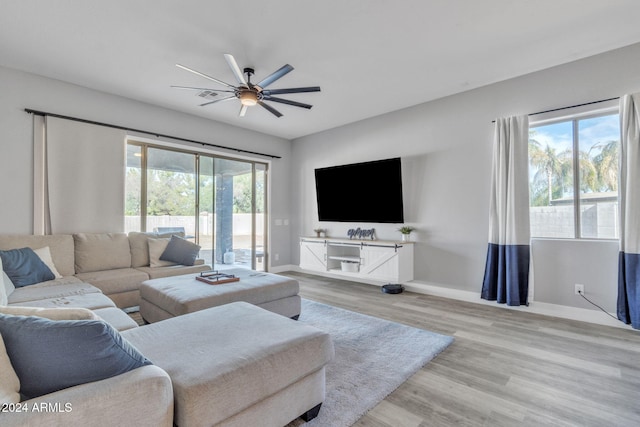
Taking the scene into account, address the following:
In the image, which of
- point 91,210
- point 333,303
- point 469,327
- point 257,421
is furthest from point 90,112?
point 469,327

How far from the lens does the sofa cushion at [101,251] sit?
3.57m

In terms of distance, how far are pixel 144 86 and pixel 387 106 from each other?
3367 mm

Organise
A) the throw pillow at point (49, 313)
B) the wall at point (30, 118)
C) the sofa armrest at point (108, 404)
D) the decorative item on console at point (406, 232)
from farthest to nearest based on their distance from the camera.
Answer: the decorative item on console at point (406, 232)
the wall at point (30, 118)
the throw pillow at point (49, 313)
the sofa armrest at point (108, 404)

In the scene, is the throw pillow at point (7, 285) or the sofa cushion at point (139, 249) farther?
the sofa cushion at point (139, 249)

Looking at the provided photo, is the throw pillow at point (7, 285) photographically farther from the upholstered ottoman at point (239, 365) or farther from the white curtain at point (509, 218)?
the white curtain at point (509, 218)

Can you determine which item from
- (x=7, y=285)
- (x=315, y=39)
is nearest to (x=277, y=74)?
(x=315, y=39)

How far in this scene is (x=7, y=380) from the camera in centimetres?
93

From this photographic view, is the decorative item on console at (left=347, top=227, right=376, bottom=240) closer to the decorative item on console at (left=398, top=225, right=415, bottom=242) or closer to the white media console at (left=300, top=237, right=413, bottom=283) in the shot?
the white media console at (left=300, top=237, right=413, bottom=283)

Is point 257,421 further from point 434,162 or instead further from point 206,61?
point 434,162

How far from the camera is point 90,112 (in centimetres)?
397

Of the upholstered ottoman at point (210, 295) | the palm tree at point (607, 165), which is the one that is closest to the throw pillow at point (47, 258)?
the upholstered ottoman at point (210, 295)

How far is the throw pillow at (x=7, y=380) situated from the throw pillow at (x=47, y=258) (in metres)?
2.88

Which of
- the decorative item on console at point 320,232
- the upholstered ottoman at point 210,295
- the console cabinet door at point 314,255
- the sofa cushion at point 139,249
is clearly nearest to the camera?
the upholstered ottoman at point 210,295

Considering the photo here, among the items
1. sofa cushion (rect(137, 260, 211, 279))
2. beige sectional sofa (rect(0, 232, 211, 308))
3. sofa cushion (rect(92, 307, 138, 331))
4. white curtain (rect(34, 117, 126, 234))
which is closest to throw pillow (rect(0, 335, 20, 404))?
sofa cushion (rect(92, 307, 138, 331))
